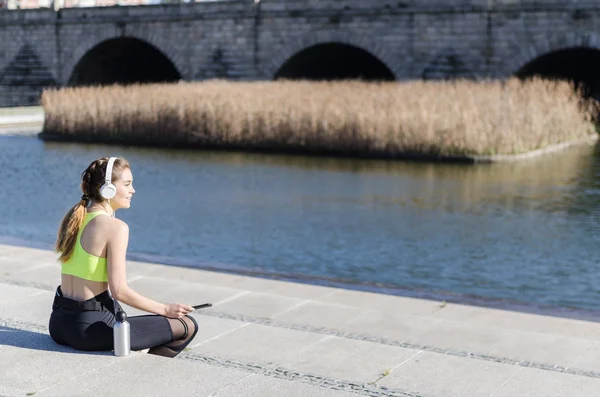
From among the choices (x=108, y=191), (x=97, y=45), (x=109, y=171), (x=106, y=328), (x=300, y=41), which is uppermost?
(x=97, y=45)

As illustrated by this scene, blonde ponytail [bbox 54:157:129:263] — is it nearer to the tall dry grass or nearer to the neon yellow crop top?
the neon yellow crop top

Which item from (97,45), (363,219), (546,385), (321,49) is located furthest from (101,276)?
(97,45)

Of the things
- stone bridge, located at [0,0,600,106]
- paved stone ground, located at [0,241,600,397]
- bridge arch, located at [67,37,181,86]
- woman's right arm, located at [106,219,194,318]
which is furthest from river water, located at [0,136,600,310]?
bridge arch, located at [67,37,181,86]

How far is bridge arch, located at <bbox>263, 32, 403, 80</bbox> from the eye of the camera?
3528cm

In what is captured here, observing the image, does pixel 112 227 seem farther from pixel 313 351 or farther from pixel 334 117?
pixel 334 117

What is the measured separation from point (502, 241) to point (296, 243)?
8.55ft

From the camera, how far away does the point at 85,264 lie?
5.51 meters

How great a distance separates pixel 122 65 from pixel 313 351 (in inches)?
1699

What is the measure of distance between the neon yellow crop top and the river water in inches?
161

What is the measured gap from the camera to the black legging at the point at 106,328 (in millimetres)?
5590

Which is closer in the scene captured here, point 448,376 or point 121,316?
point 121,316

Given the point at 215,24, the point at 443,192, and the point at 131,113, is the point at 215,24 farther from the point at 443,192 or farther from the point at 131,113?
the point at 443,192

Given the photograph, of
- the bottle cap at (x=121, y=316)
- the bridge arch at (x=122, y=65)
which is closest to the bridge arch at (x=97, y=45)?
the bridge arch at (x=122, y=65)

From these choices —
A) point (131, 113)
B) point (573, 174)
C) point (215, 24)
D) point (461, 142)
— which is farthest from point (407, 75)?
point (573, 174)
